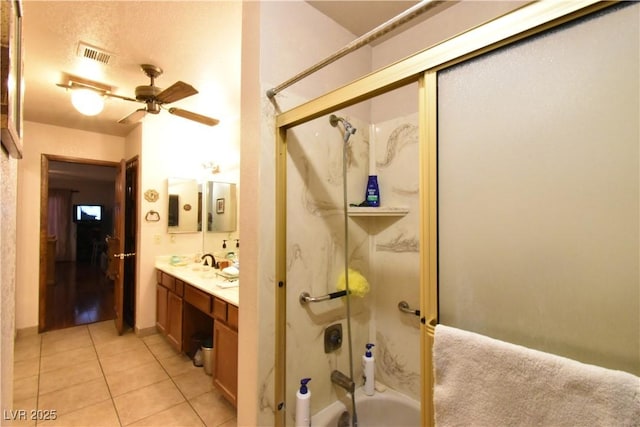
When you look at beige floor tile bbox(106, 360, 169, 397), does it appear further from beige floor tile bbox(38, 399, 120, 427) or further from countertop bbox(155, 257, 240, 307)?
countertop bbox(155, 257, 240, 307)

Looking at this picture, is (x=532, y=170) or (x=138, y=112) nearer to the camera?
(x=532, y=170)

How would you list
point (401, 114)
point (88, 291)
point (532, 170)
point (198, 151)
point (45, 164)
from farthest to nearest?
1. point (88, 291)
2. point (198, 151)
3. point (45, 164)
4. point (401, 114)
5. point (532, 170)

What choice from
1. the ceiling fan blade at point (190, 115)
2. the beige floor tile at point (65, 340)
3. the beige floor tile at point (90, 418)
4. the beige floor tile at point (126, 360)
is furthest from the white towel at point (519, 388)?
the beige floor tile at point (65, 340)

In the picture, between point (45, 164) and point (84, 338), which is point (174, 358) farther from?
point (45, 164)

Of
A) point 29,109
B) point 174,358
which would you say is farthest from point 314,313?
point 29,109

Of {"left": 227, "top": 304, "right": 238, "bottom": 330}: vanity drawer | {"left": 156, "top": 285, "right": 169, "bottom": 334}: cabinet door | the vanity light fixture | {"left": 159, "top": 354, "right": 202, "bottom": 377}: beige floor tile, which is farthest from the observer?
the vanity light fixture

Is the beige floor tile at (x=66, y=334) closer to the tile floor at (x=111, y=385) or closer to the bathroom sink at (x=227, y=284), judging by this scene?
the tile floor at (x=111, y=385)

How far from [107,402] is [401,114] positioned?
2.88 meters

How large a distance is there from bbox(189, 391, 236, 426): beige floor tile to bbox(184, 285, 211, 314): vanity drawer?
640 mm

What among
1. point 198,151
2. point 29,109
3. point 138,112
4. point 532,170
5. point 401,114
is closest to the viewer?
point 532,170

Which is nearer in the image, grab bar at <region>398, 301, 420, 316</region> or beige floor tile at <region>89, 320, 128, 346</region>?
grab bar at <region>398, 301, 420, 316</region>

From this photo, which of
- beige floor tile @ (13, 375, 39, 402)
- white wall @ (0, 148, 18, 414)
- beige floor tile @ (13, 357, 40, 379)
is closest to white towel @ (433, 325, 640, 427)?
white wall @ (0, 148, 18, 414)

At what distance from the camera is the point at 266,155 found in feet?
4.30

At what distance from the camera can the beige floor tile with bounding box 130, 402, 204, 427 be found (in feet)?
6.03
